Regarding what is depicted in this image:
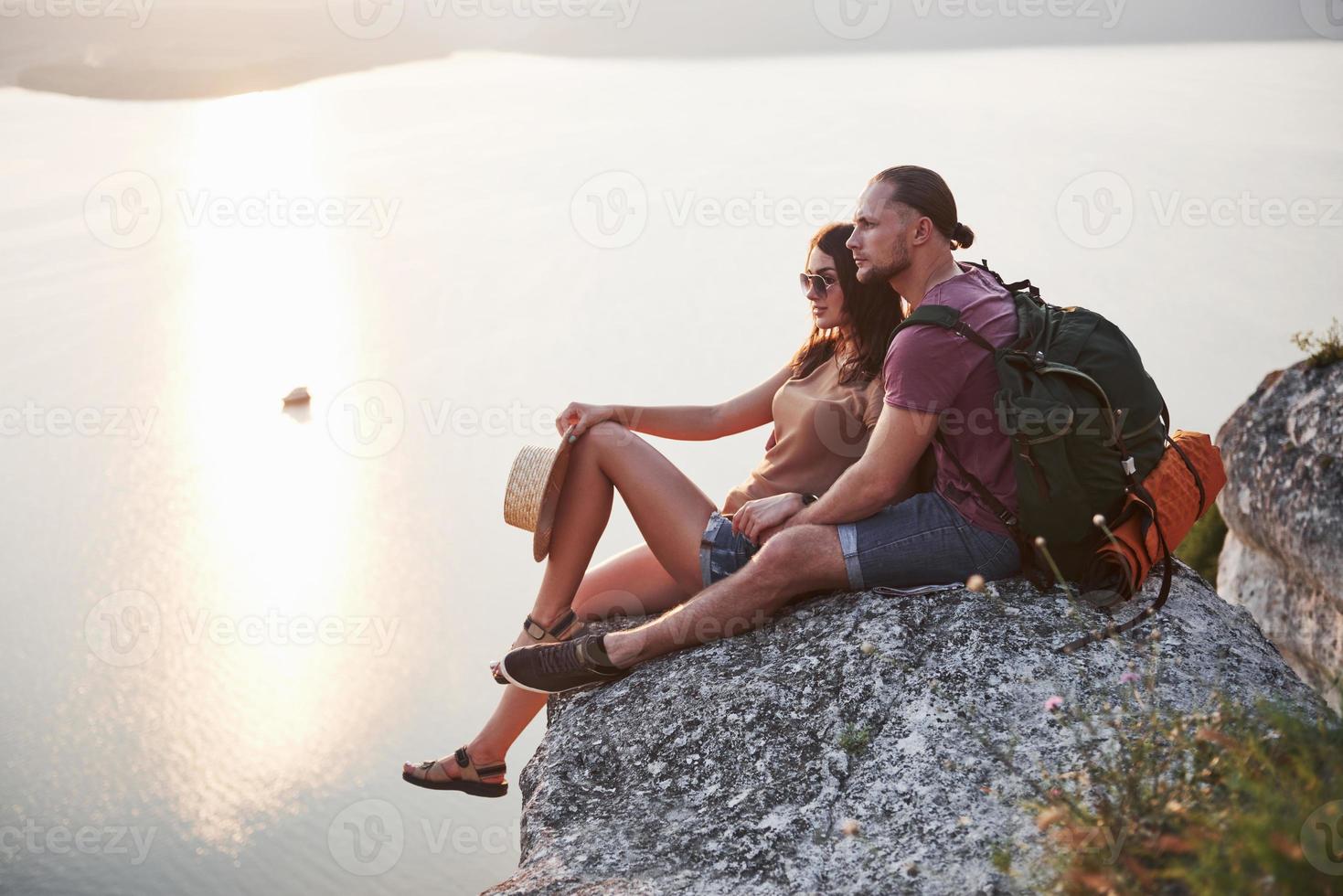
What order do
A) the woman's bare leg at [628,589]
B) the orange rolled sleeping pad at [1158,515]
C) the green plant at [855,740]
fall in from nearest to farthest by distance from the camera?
the green plant at [855,740]
the orange rolled sleeping pad at [1158,515]
the woman's bare leg at [628,589]

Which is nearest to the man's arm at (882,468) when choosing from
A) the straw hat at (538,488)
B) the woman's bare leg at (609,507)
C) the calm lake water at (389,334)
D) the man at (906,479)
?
the man at (906,479)

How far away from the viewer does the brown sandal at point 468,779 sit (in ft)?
11.6

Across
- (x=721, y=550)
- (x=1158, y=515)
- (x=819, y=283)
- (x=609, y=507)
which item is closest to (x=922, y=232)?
(x=819, y=283)

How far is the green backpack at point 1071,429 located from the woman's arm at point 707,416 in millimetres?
910

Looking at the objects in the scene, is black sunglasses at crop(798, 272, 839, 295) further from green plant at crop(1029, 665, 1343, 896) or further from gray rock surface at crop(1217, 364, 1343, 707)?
gray rock surface at crop(1217, 364, 1343, 707)

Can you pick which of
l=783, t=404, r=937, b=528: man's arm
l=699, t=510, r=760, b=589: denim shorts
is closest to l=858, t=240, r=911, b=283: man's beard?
l=783, t=404, r=937, b=528: man's arm

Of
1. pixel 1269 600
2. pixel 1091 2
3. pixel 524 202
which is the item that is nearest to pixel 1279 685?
pixel 1269 600

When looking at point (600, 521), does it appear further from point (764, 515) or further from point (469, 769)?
point (469, 769)

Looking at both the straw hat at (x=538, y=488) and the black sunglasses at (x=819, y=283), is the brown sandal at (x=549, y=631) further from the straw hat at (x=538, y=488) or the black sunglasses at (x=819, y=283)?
the black sunglasses at (x=819, y=283)

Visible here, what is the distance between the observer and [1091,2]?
3216 cm

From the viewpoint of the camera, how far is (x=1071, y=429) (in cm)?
274

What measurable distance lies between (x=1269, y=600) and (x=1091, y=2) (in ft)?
101

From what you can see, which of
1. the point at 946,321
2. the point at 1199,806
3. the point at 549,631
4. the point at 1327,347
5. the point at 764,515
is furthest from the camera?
the point at 1327,347

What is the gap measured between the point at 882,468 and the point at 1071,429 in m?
0.47
